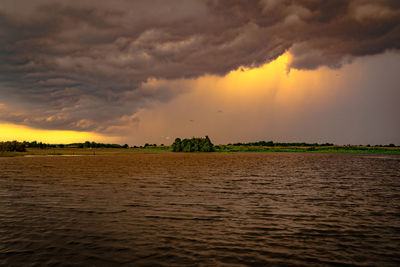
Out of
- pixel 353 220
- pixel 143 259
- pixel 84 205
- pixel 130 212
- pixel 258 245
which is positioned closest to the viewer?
pixel 143 259

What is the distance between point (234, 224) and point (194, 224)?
2716mm

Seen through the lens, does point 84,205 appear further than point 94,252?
Yes

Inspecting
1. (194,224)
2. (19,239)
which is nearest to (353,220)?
(194,224)

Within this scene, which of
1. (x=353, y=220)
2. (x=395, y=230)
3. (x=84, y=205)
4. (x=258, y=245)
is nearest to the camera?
(x=258, y=245)

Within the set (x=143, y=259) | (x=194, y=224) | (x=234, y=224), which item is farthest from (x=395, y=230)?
(x=143, y=259)

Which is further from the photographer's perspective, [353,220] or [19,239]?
[353,220]

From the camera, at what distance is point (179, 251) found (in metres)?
13.4

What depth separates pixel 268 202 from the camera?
26.0m

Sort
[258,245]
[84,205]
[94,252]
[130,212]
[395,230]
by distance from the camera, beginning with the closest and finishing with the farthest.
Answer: [94,252] < [258,245] < [395,230] < [130,212] < [84,205]

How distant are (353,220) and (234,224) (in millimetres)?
8873

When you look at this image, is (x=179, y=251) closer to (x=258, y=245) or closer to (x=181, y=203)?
(x=258, y=245)

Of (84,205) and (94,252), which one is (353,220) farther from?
(84,205)

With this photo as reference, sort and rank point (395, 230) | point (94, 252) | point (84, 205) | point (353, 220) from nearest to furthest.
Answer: point (94, 252), point (395, 230), point (353, 220), point (84, 205)

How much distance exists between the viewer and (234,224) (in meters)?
18.2
